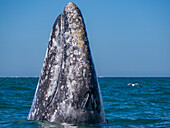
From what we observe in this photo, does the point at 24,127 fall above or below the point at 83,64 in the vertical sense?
below

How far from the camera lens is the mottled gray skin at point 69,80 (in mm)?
4797

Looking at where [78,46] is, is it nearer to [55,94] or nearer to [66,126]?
[55,94]

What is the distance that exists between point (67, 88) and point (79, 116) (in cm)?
49

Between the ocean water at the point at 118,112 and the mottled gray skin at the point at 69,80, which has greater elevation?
the mottled gray skin at the point at 69,80

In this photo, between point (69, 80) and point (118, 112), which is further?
point (118, 112)

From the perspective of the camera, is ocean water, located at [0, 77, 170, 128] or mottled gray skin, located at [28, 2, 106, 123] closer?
mottled gray skin, located at [28, 2, 106, 123]

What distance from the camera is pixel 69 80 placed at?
4.90 metres

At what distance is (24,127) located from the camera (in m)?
5.07

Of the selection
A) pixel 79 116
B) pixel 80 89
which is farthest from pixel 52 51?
pixel 79 116

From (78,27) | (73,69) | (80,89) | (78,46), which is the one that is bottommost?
(80,89)

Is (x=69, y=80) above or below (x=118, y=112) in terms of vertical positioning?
above

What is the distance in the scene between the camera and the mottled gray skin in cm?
480

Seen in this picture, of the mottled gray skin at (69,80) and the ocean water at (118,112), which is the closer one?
the mottled gray skin at (69,80)

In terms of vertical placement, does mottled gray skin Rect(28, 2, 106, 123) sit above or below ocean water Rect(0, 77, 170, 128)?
above
